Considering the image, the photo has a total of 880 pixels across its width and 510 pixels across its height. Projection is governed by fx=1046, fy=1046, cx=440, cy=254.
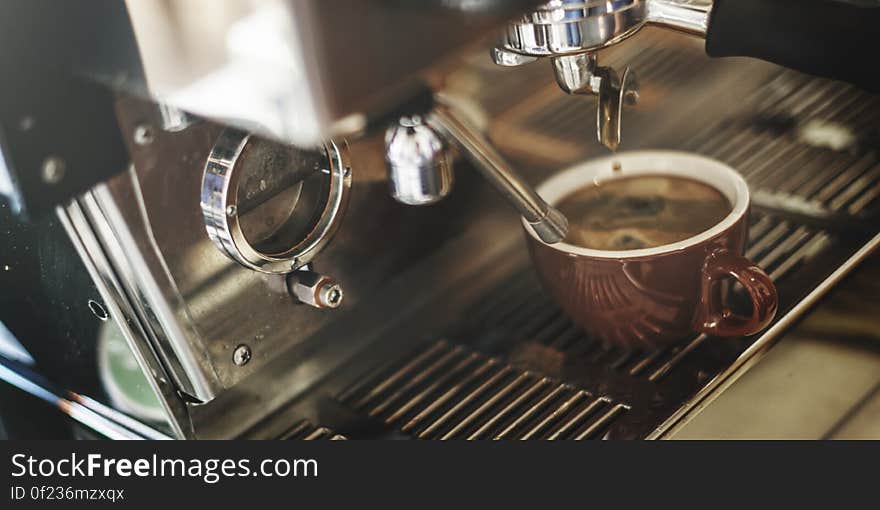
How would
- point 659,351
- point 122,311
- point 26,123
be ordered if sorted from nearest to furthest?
point 26,123 < point 122,311 < point 659,351

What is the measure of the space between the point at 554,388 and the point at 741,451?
0.12 meters

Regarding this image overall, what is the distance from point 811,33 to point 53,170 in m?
0.35

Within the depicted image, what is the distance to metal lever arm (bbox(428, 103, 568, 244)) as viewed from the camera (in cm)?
49

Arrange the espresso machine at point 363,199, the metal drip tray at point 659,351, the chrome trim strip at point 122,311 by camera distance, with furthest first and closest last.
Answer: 1. the metal drip tray at point 659,351
2. the chrome trim strip at point 122,311
3. the espresso machine at point 363,199

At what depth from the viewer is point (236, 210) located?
52 centimetres

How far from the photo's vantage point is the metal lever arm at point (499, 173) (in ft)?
1.62

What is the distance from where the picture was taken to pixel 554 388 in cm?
62

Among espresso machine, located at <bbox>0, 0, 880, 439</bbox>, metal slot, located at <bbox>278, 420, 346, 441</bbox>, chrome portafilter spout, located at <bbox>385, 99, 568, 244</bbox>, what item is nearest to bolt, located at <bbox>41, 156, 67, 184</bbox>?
espresso machine, located at <bbox>0, 0, 880, 439</bbox>

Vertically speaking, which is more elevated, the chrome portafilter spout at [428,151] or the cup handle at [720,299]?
the chrome portafilter spout at [428,151]

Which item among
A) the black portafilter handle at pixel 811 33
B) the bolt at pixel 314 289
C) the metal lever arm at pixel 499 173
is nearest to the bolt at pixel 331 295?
the bolt at pixel 314 289

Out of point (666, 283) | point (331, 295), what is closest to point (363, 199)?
point (331, 295)

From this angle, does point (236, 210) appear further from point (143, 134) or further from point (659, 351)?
point (659, 351)

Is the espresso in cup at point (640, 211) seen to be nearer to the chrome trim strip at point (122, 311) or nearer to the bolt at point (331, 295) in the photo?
the bolt at point (331, 295)

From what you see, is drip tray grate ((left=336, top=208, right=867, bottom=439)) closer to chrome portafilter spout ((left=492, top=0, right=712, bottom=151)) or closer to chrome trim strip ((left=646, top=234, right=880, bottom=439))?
chrome trim strip ((left=646, top=234, right=880, bottom=439))
